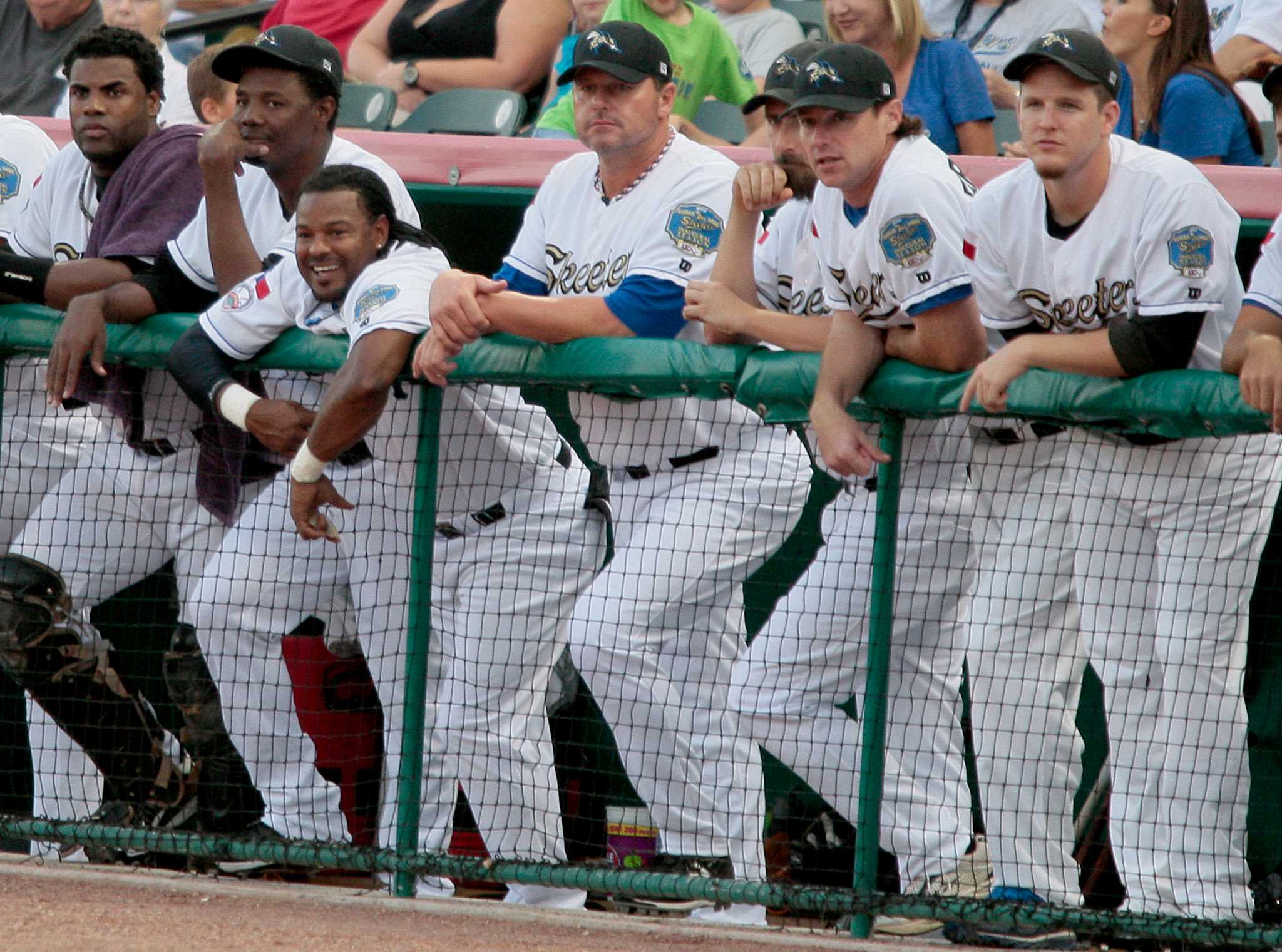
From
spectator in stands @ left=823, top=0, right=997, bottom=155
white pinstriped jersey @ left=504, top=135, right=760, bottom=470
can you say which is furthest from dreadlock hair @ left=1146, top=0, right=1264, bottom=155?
white pinstriped jersey @ left=504, top=135, right=760, bottom=470

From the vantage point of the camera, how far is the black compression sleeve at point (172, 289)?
3.87 m

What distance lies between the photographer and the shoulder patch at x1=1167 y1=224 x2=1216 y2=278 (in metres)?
3.13

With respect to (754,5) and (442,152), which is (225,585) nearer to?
(442,152)

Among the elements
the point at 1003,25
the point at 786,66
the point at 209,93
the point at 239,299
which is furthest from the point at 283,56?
the point at 1003,25

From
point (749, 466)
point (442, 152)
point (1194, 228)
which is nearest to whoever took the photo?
point (1194, 228)

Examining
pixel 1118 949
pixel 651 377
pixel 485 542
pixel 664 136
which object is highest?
pixel 664 136

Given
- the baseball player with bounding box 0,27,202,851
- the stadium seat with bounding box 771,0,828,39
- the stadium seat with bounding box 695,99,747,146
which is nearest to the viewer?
the baseball player with bounding box 0,27,202,851

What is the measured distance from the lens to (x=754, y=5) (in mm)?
5840

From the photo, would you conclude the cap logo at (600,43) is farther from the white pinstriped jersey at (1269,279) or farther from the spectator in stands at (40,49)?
the spectator in stands at (40,49)

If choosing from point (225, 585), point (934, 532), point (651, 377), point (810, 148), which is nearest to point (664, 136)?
point (810, 148)

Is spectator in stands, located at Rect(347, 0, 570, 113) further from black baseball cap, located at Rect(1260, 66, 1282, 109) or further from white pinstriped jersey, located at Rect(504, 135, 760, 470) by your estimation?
black baseball cap, located at Rect(1260, 66, 1282, 109)

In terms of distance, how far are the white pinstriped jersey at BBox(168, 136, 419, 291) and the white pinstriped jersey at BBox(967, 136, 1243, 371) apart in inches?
52.1

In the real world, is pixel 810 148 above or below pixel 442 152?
below

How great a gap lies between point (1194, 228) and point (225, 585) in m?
2.11
